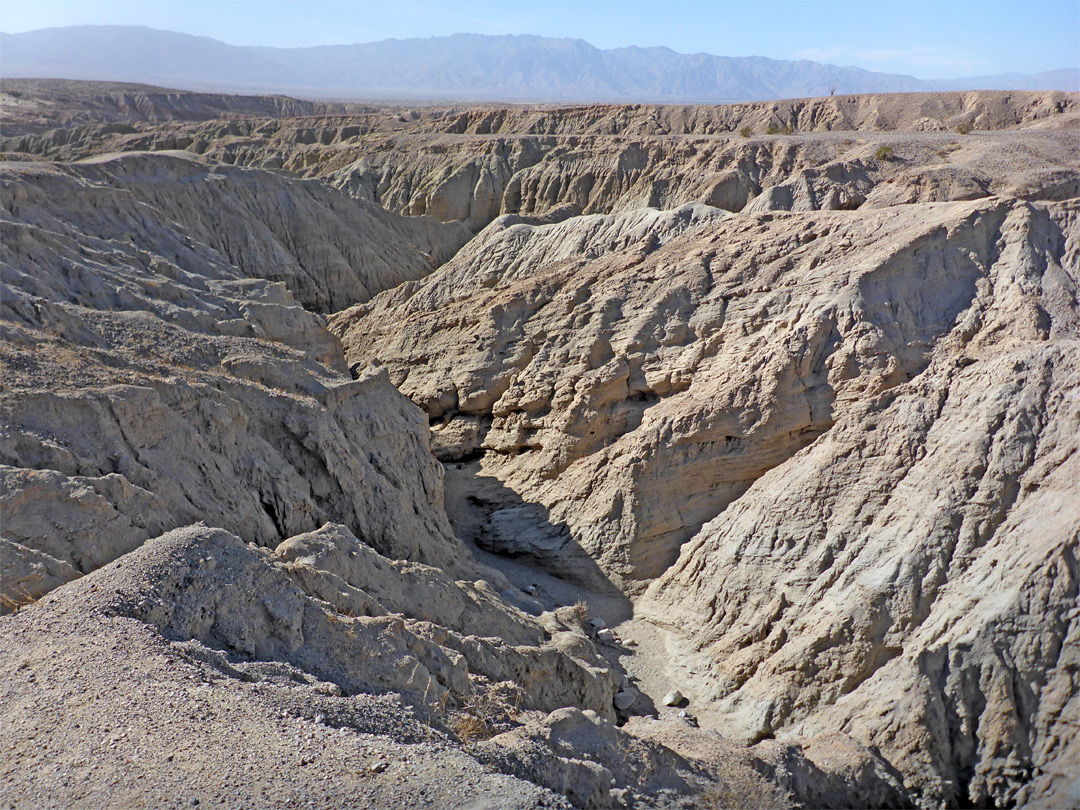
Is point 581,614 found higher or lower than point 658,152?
lower

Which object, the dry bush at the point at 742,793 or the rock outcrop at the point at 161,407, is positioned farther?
the rock outcrop at the point at 161,407

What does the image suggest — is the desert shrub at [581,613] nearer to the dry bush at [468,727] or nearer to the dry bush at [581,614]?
the dry bush at [581,614]

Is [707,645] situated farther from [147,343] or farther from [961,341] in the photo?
[147,343]

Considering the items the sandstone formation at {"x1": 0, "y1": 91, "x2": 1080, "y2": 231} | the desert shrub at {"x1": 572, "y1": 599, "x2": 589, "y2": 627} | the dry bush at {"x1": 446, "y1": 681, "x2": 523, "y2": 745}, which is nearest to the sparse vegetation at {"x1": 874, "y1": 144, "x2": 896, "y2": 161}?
the sandstone formation at {"x1": 0, "y1": 91, "x2": 1080, "y2": 231}

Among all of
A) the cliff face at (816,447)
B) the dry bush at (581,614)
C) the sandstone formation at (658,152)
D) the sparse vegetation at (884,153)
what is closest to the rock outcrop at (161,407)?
the dry bush at (581,614)

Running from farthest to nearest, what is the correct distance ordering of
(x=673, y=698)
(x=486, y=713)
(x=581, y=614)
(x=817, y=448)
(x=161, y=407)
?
(x=817, y=448) → (x=581, y=614) → (x=673, y=698) → (x=161, y=407) → (x=486, y=713)

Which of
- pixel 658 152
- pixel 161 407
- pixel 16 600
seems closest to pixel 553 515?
pixel 161 407

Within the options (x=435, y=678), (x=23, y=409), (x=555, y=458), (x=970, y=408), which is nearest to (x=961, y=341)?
(x=970, y=408)

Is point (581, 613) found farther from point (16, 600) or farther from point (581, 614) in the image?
point (16, 600)
